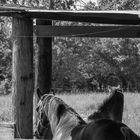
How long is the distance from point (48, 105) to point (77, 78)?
2760 cm

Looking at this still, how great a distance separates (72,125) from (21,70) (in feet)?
4.24

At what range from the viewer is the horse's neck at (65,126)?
175 inches

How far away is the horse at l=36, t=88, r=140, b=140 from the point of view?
3.65 metres

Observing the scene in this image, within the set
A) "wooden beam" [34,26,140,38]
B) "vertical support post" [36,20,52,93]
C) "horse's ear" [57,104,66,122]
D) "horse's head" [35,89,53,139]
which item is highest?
"wooden beam" [34,26,140,38]

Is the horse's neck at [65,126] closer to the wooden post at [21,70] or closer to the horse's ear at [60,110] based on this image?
the horse's ear at [60,110]

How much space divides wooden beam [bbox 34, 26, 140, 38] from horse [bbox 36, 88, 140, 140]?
99cm

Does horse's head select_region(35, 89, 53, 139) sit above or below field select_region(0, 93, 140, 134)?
above

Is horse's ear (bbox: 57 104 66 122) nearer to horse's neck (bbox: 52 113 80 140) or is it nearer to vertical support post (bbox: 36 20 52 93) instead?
horse's neck (bbox: 52 113 80 140)

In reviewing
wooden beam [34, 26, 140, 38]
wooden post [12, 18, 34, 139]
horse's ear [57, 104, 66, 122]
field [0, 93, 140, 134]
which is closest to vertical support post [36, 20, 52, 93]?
wooden beam [34, 26, 140, 38]

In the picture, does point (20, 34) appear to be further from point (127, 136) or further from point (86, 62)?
point (86, 62)

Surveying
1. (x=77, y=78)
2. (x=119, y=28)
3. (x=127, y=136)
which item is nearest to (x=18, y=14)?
(x=119, y=28)

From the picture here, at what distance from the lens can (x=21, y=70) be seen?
554 cm

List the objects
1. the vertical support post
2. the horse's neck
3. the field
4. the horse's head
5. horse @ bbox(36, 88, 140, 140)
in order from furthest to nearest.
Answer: the field < the vertical support post < the horse's head < the horse's neck < horse @ bbox(36, 88, 140, 140)

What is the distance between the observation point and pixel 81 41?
33219mm
